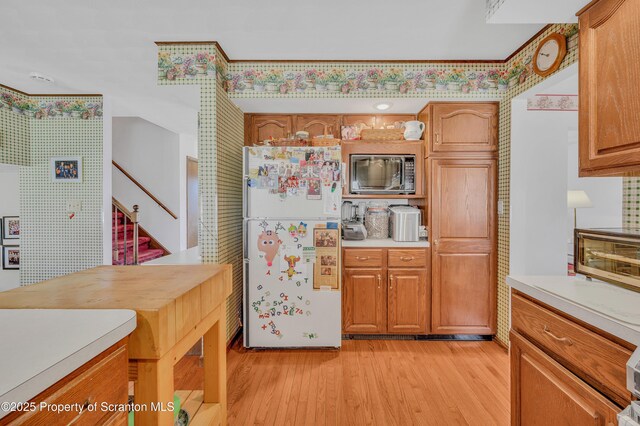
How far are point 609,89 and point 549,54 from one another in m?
1.10

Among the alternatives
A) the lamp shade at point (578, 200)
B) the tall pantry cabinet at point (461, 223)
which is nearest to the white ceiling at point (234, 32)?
the tall pantry cabinet at point (461, 223)

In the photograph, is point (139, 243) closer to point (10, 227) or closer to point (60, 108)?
point (10, 227)

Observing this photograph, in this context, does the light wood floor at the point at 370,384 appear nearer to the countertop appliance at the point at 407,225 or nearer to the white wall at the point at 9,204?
the countertop appliance at the point at 407,225

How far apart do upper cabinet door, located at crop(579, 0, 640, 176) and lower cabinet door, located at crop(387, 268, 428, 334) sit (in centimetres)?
158

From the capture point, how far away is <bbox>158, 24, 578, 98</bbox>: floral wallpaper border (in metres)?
2.64

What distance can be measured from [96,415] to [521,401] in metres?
1.54

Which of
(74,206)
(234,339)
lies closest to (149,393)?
(234,339)

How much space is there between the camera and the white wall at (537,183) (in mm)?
2488

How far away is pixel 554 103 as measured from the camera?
8.23 ft

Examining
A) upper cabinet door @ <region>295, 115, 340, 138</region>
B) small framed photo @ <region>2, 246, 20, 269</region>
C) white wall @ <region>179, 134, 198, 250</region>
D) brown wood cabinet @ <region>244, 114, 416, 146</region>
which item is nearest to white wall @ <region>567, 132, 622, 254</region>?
brown wood cabinet @ <region>244, 114, 416, 146</region>

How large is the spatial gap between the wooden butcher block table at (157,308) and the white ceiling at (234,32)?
1663 millimetres

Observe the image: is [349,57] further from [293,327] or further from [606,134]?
[293,327]

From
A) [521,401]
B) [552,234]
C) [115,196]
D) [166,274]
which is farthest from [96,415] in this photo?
[115,196]

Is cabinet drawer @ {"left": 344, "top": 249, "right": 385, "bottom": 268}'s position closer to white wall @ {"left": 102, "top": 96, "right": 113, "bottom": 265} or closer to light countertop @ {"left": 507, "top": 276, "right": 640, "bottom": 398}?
light countertop @ {"left": 507, "top": 276, "right": 640, "bottom": 398}
